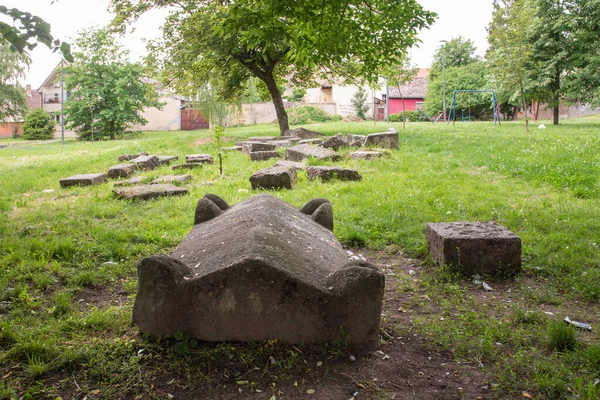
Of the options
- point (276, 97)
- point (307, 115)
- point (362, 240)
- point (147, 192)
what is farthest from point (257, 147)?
point (307, 115)

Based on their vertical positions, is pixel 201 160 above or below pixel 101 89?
below

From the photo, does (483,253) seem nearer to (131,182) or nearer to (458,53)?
(131,182)

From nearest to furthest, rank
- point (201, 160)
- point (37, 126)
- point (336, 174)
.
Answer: point (336, 174), point (201, 160), point (37, 126)

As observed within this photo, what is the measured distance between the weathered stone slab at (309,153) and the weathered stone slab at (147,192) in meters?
4.30

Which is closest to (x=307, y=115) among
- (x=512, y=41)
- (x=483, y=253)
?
(x=512, y=41)

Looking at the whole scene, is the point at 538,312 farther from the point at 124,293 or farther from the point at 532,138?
the point at 532,138

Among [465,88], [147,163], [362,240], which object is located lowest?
[362,240]

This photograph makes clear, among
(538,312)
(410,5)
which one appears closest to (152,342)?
(538,312)

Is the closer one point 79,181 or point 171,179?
point 171,179

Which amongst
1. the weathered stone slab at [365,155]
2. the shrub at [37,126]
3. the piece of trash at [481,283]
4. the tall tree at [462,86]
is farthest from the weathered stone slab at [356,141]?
the shrub at [37,126]

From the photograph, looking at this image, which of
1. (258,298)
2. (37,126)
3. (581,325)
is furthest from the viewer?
(37,126)

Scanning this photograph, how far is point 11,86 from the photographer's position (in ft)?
126

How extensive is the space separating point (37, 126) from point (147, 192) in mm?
37511

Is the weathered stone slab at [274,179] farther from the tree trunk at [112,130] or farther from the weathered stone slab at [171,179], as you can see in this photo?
the tree trunk at [112,130]
